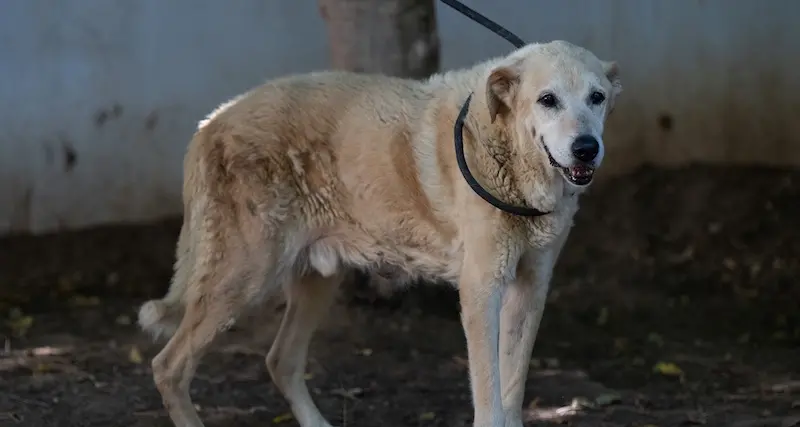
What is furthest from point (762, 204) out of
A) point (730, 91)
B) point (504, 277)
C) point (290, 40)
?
point (504, 277)

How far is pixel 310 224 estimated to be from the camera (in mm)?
4789

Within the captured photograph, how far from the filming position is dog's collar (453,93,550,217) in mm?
4324

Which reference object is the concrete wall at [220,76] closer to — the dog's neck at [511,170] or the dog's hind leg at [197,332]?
the dog's hind leg at [197,332]

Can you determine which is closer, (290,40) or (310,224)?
(310,224)

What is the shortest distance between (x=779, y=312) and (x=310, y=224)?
11.3 ft

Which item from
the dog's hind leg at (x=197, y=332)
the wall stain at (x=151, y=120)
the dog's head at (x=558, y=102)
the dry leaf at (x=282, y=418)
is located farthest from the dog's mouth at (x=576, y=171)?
the wall stain at (x=151, y=120)

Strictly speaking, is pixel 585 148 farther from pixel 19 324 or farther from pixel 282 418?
pixel 19 324

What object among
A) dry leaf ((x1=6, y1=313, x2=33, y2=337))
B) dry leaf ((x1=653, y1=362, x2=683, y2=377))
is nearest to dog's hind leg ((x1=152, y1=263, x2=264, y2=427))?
dry leaf ((x1=6, y1=313, x2=33, y2=337))

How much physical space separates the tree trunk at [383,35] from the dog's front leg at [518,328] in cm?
196

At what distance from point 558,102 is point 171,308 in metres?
1.90

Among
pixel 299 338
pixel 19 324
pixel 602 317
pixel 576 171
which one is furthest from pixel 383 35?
pixel 19 324

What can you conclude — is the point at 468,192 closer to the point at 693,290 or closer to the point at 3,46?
the point at 693,290

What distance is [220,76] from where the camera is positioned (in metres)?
7.97

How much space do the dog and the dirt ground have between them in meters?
0.67
